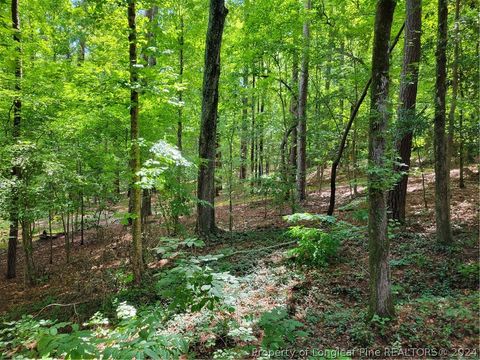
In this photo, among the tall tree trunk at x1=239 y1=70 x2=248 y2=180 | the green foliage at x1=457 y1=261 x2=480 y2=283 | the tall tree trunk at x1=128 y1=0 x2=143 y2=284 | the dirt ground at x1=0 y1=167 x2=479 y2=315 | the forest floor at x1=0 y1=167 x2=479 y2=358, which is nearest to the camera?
the forest floor at x1=0 y1=167 x2=479 y2=358

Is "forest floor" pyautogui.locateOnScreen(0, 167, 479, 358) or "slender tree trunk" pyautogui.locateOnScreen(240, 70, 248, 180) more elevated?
"slender tree trunk" pyautogui.locateOnScreen(240, 70, 248, 180)

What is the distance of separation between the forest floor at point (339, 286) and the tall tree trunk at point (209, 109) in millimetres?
1054

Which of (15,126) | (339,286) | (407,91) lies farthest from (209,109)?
(339,286)

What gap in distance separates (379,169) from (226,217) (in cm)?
1044

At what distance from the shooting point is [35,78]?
332 inches

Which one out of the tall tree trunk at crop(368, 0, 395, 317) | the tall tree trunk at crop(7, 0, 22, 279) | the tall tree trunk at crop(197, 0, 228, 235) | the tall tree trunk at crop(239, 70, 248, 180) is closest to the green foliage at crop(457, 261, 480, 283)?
the tall tree trunk at crop(368, 0, 395, 317)

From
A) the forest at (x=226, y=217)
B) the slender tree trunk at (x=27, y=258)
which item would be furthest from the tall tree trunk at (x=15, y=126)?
the slender tree trunk at (x=27, y=258)

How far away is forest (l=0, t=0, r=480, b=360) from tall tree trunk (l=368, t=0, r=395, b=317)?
2 centimetres

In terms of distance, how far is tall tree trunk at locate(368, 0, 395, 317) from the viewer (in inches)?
154

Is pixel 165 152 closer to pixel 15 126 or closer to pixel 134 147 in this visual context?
pixel 134 147

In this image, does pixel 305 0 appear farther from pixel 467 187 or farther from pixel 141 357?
pixel 141 357

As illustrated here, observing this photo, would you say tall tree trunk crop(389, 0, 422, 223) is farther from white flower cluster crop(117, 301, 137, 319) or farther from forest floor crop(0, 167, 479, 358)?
white flower cluster crop(117, 301, 137, 319)

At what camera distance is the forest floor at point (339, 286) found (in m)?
4.15

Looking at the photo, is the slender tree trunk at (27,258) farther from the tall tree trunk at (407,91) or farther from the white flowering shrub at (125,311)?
the tall tree trunk at (407,91)
